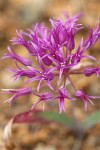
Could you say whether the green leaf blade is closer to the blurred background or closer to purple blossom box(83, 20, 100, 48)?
the blurred background

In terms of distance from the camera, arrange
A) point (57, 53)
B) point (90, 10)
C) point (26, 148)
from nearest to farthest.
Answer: point (57, 53) → point (26, 148) → point (90, 10)

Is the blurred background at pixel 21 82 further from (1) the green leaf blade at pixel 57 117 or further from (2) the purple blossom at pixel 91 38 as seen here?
(2) the purple blossom at pixel 91 38

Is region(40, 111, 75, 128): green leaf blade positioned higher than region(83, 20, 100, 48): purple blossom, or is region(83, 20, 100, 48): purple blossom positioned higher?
region(83, 20, 100, 48): purple blossom

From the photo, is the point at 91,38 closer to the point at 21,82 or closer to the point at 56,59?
the point at 56,59

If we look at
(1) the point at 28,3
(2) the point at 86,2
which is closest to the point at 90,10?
(2) the point at 86,2

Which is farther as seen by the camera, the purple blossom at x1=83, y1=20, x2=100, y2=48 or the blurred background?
the blurred background

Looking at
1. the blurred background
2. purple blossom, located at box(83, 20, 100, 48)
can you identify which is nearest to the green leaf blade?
the blurred background

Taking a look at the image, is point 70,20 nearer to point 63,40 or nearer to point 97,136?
point 63,40

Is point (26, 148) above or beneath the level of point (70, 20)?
beneath

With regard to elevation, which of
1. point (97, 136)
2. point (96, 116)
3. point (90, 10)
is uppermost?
point (90, 10)

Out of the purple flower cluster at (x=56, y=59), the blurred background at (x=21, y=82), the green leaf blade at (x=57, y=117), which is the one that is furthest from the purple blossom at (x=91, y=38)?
the blurred background at (x=21, y=82)
